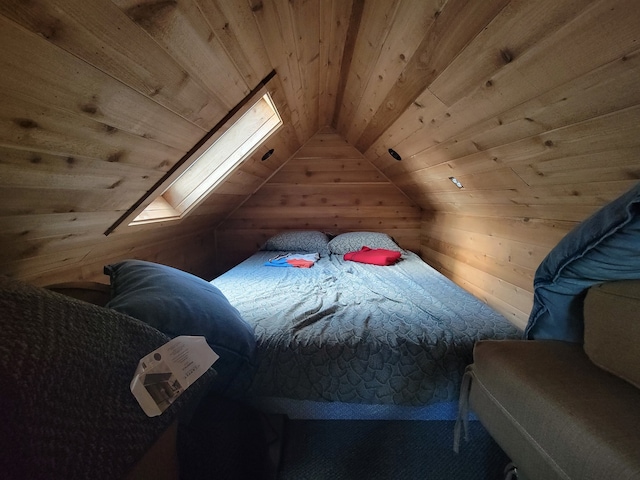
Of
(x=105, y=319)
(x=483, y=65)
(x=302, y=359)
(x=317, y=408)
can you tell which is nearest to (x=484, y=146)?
(x=483, y=65)

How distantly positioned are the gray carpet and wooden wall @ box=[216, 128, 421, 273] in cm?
230

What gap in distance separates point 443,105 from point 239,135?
1.32m

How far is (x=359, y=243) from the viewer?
3.03 m

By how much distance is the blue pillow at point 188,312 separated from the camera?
0.92 meters

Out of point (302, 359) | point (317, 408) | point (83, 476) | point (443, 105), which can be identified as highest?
point (443, 105)

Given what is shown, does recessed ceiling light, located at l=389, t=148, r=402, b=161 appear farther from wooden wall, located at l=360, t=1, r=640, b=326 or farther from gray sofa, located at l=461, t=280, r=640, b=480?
gray sofa, located at l=461, t=280, r=640, b=480

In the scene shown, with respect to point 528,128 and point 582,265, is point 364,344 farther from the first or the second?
point 528,128

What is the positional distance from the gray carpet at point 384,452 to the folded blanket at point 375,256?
1.36 m

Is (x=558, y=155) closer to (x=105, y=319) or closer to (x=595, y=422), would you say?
(x=595, y=422)

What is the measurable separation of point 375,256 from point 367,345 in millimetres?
1518

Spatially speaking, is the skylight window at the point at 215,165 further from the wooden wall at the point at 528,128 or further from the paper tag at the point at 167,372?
the paper tag at the point at 167,372

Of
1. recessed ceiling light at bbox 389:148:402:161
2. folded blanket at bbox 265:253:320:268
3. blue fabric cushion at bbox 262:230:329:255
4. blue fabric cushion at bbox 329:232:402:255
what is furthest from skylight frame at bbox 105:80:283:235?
blue fabric cushion at bbox 329:232:402:255

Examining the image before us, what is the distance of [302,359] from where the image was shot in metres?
1.21

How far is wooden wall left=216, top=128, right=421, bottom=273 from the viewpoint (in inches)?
130
